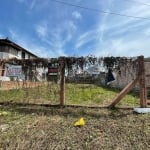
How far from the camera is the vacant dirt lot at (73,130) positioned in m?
4.59

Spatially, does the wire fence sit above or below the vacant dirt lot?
above

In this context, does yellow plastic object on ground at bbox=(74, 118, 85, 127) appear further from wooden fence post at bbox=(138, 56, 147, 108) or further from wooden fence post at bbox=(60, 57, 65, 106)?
wooden fence post at bbox=(138, 56, 147, 108)

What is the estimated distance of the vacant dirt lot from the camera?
4594 millimetres

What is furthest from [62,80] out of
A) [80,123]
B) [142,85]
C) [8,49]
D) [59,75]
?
[8,49]

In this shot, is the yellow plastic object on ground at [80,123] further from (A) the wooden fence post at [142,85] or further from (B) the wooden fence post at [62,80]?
(A) the wooden fence post at [142,85]

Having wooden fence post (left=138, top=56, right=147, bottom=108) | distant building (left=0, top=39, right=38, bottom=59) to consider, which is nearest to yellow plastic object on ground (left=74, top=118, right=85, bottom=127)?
→ wooden fence post (left=138, top=56, right=147, bottom=108)

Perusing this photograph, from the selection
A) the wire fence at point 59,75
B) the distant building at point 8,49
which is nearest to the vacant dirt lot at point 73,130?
the wire fence at point 59,75

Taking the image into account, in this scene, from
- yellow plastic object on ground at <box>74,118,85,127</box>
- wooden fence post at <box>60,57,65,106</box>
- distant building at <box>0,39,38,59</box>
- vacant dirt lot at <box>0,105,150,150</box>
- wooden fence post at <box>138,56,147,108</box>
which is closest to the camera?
vacant dirt lot at <box>0,105,150,150</box>

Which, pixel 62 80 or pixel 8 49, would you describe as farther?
pixel 8 49

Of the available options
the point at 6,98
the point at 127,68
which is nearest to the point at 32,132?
the point at 127,68

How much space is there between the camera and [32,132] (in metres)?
5.14

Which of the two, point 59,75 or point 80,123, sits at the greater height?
point 59,75

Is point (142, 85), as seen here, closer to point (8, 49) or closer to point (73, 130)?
point (73, 130)

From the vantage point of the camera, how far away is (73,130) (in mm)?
5254
